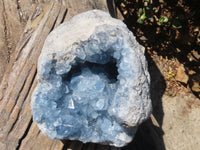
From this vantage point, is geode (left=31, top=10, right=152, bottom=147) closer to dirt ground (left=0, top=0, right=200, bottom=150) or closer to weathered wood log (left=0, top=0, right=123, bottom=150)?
weathered wood log (left=0, top=0, right=123, bottom=150)

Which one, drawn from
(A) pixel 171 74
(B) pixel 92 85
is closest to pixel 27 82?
(B) pixel 92 85

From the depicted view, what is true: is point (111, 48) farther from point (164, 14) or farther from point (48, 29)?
point (164, 14)

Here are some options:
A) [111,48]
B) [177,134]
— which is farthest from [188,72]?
[111,48]

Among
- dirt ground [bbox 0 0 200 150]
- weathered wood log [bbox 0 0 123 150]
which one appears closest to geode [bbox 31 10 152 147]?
weathered wood log [bbox 0 0 123 150]

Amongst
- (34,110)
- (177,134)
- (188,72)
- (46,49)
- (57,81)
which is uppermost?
(46,49)

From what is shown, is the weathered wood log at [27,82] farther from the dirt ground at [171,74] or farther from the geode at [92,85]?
the dirt ground at [171,74]

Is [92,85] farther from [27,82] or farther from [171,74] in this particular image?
[171,74]

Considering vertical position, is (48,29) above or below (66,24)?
below
